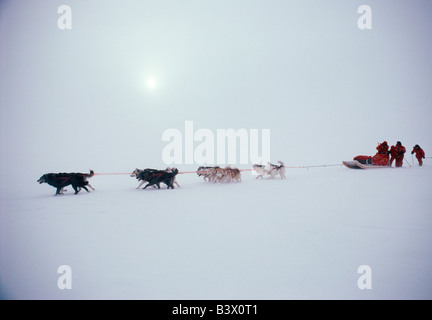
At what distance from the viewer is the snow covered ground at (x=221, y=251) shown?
1.41m

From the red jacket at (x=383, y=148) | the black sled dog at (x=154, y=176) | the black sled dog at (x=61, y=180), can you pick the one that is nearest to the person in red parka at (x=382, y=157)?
the red jacket at (x=383, y=148)

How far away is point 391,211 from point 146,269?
3258 mm

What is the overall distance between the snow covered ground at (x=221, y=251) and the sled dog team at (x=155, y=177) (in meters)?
1.22

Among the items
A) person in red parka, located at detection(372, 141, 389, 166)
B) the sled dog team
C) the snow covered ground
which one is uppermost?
person in red parka, located at detection(372, 141, 389, 166)

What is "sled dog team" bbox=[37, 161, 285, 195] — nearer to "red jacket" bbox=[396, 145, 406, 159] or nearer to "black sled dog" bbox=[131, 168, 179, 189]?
"black sled dog" bbox=[131, 168, 179, 189]

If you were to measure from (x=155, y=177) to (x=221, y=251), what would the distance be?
146 inches

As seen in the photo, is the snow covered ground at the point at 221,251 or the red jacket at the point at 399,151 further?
the red jacket at the point at 399,151

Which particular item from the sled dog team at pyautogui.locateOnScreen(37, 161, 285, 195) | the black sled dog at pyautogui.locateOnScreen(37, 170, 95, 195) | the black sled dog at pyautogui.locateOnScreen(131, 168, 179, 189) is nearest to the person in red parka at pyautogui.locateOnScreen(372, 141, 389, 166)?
the sled dog team at pyautogui.locateOnScreen(37, 161, 285, 195)

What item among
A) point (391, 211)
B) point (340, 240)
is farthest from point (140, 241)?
point (391, 211)

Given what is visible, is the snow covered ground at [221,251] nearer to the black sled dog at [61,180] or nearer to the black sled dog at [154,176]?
the black sled dog at [61,180]

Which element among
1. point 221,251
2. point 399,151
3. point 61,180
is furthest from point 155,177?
point 399,151

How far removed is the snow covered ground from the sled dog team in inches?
47.9

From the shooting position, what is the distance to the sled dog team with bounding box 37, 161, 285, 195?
14.4 feet

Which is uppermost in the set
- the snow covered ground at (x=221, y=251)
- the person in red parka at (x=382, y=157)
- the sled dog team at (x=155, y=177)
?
the person in red parka at (x=382, y=157)
